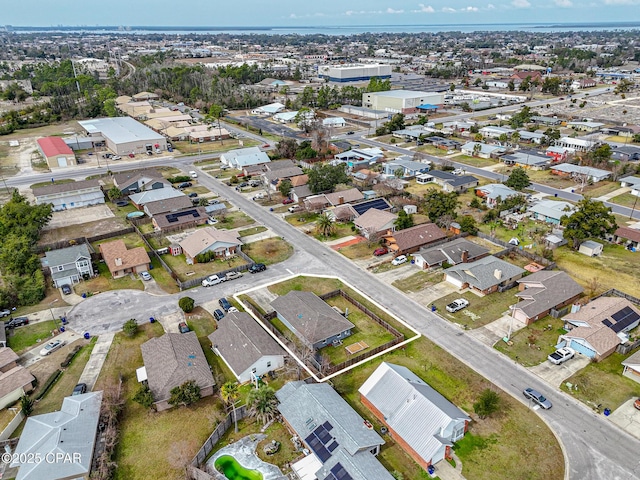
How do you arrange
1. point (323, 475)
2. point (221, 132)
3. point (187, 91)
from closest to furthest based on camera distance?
point (323, 475), point (221, 132), point (187, 91)

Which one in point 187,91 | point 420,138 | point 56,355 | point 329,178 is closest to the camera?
point 56,355

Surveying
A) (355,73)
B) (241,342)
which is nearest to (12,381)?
(241,342)

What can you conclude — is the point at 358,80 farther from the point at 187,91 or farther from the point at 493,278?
the point at 493,278

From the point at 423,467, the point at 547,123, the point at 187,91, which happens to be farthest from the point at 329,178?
the point at 187,91

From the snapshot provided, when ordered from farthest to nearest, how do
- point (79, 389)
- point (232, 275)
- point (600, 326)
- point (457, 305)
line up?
point (232, 275) → point (457, 305) → point (600, 326) → point (79, 389)

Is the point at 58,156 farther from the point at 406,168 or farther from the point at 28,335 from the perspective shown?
the point at 406,168

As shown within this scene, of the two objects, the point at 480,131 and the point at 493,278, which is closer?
the point at 493,278

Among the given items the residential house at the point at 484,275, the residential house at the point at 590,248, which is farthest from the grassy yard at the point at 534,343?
the residential house at the point at 590,248

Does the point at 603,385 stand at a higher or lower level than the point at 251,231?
higher
